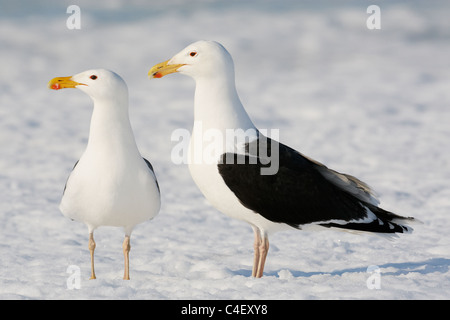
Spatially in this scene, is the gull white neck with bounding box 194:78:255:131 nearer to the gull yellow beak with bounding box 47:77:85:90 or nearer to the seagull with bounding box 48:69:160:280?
the seagull with bounding box 48:69:160:280

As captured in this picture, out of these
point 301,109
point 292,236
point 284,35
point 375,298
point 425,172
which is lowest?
point 375,298

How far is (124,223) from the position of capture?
7.16 metres

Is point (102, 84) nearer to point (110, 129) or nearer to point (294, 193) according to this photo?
point (110, 129)

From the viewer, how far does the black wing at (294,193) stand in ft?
22.6

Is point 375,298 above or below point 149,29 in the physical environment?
below

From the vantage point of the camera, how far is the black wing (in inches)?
272

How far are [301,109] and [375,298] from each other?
430 inches

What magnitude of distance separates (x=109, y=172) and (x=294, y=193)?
1.68 m

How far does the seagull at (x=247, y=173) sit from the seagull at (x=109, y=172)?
0.50 metres

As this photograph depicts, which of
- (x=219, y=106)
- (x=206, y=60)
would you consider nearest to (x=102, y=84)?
(x=206, y=60)

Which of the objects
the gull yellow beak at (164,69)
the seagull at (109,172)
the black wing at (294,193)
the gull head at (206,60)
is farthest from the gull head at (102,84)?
Answer: the black wing at (294,193)

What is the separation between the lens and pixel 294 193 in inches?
279

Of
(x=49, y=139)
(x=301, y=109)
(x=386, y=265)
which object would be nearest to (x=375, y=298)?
(x=386, y=265)

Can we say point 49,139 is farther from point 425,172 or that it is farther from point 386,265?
point 386,265
